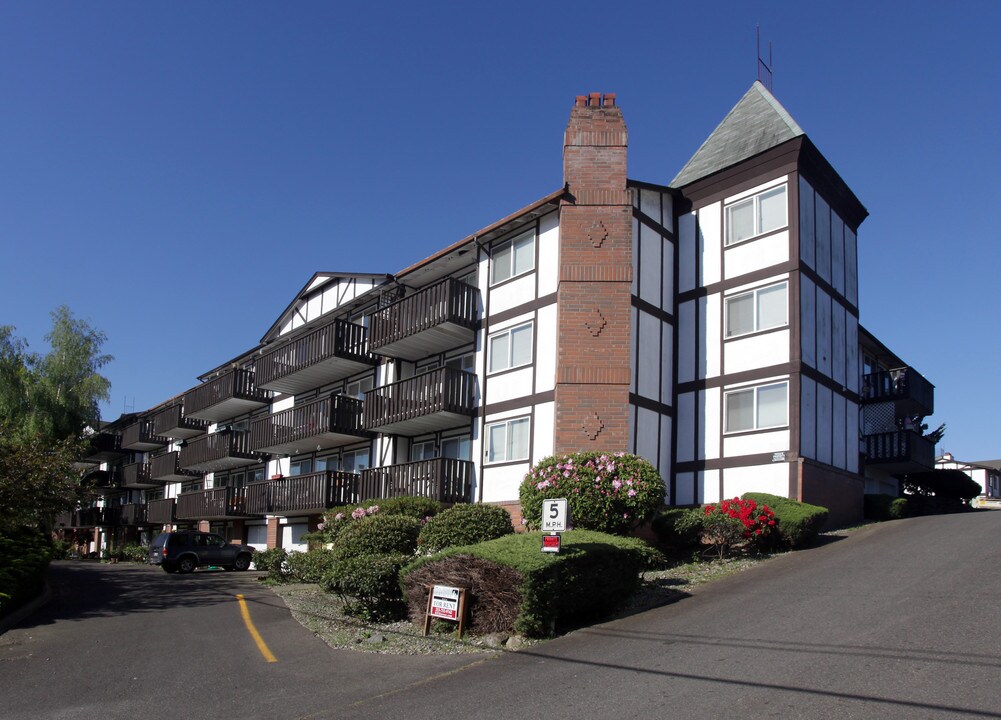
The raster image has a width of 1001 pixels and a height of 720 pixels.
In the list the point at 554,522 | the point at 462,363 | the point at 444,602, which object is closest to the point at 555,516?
the point at 554,522

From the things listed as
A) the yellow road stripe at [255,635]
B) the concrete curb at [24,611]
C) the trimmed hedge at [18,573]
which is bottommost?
the concrete curb at [24,611]

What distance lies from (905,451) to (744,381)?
9.09m

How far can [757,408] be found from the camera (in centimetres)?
2266

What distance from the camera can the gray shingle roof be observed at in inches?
960

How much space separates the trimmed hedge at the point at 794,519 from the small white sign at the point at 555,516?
8.16 metres

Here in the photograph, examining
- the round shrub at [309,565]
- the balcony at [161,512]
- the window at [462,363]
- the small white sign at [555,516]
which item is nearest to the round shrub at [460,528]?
the round shrub at [309,565]

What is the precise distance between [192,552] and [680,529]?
20.3 meters

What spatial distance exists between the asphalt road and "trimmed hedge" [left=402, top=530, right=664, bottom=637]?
1.59ft

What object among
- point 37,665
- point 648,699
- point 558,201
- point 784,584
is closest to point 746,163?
point 558,201

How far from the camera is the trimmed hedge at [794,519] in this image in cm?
Result: 1853

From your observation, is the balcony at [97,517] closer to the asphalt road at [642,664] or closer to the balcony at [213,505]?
the balcony at [213,505]

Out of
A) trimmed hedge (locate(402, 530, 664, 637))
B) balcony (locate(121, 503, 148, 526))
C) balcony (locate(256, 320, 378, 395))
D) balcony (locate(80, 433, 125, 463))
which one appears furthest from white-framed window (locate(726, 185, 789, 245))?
balcony (locate(80, 433, 125, 463))

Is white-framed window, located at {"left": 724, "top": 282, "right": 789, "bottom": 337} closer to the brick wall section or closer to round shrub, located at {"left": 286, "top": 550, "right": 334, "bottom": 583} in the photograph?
the brick wall section

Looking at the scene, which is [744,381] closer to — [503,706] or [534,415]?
[534,415]
